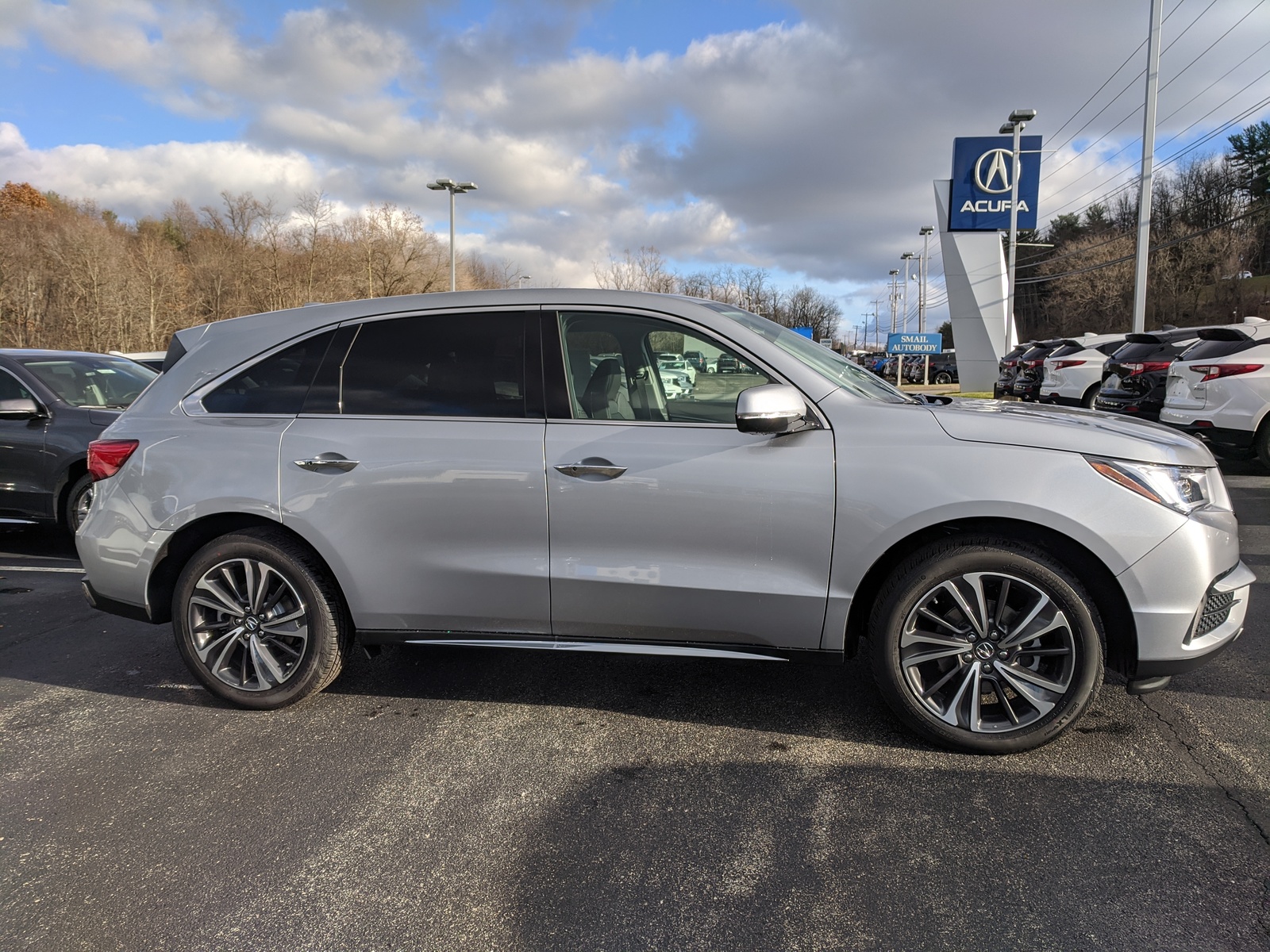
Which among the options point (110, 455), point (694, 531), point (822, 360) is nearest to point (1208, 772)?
point (694, 531)

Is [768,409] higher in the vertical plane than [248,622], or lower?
higher

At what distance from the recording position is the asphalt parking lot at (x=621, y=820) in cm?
221

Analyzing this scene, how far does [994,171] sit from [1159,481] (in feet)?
97.1

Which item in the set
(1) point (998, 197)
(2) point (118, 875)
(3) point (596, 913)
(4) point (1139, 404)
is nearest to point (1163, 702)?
(3) point (596, 913)

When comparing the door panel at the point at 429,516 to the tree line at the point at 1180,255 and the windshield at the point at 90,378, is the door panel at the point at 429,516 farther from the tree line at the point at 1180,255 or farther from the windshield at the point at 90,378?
the tree line at the point at 1180,255

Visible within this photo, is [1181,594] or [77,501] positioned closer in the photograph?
[1181,594]

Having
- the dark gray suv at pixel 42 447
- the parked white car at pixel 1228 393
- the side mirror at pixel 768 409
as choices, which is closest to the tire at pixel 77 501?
the dark gray suv at pixel 42 447

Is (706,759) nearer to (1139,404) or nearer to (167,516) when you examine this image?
(167,516)

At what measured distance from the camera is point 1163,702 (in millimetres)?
3512

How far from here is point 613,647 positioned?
328 centimetres

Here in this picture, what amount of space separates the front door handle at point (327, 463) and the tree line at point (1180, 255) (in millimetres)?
49669

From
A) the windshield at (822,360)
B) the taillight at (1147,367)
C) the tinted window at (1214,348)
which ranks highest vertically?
the tinted window at (1214,348)

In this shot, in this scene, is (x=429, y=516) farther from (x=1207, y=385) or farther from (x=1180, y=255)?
(x=1180, y=255)

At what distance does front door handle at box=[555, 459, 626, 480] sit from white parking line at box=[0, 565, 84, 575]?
17.1ft
